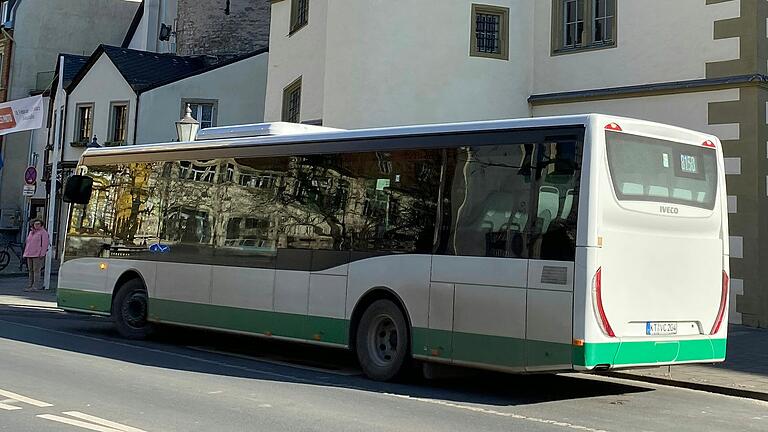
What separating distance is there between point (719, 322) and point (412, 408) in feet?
12.1

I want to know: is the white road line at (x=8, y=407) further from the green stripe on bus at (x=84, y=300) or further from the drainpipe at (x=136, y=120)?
the drainpipe at (x=136, y=120)

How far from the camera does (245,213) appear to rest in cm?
1320

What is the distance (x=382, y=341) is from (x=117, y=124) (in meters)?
27.9

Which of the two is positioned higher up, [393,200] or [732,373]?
[393,200]

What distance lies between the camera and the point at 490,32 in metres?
20.9

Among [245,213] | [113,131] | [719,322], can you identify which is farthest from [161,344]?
[113,131]

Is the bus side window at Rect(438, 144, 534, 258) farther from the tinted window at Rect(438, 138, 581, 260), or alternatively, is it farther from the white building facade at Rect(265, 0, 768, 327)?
the white building facade at Rect(265, 0, 768, 327)

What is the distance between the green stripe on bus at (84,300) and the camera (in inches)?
612

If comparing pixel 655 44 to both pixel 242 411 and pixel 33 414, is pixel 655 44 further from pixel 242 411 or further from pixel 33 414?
pixel 33 414

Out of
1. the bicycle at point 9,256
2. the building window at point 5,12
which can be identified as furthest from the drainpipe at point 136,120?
the building window at point 5,12

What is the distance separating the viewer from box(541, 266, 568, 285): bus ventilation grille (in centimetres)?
958

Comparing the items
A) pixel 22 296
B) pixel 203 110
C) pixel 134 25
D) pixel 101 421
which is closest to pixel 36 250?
pixel 22 296

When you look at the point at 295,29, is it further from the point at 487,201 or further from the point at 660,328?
the point at 660,328

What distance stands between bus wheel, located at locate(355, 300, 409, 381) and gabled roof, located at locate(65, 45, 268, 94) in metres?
25.9
